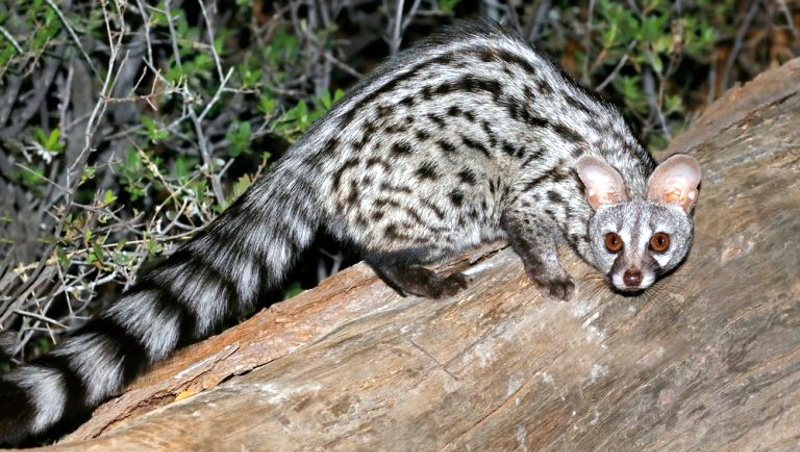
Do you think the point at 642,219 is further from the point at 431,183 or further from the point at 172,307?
the point at 172,307

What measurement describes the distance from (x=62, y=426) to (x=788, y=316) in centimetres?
347

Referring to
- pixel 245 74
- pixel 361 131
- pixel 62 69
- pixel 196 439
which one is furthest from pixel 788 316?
pixel 62 69

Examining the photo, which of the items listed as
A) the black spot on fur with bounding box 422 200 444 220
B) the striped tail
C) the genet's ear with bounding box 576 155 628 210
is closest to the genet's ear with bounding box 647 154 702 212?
the genet's ear with bounding box 576 155 628 210

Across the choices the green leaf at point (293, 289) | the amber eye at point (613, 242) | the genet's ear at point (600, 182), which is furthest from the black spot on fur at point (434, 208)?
the green leaf at point (293, 289)

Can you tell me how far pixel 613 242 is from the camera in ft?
17.2

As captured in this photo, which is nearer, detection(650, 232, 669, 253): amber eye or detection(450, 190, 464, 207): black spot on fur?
detection(650, 232, 669, 253): amber eye

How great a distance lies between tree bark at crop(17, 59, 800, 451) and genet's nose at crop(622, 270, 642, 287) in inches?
6.1

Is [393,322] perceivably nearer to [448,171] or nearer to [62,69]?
[448,171]

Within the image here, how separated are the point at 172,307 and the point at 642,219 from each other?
2.28 meters

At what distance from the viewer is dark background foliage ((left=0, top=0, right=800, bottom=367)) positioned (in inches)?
231

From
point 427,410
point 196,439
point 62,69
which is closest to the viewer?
point 196,439

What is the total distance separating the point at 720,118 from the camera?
6469 millimetres

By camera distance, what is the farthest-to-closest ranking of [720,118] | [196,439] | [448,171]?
[720,118] < [448,171] < [196,439]

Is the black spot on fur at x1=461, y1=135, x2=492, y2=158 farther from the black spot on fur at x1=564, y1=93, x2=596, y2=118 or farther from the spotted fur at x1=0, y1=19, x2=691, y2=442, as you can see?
the black spot on fur at x1=564, y1=93, x2=596, y2=118
